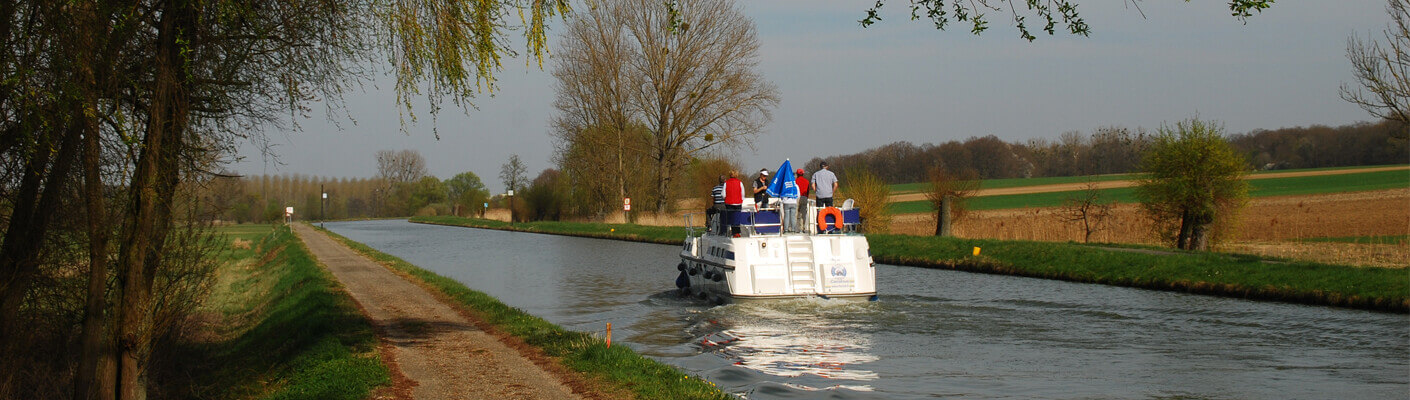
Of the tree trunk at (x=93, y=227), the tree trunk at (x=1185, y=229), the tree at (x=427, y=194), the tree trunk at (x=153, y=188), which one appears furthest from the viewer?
the tree at (x=427, y=194)

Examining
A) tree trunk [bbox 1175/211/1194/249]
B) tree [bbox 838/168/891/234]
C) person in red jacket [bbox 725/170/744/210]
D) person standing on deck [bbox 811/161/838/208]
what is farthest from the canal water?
tree [bbox 838/168/891/234]

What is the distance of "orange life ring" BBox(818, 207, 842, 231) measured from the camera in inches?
712

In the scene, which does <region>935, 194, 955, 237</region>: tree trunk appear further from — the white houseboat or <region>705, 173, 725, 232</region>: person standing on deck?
the white houseboat

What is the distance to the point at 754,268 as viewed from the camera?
693 inches

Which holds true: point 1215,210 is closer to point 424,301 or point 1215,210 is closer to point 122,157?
point 424,301

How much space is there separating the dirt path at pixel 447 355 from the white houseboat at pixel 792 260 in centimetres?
471

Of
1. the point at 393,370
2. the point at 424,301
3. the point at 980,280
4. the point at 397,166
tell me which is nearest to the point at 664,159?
the point at 980,280

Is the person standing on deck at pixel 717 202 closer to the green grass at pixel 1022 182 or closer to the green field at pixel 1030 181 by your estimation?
the green field at pixel 1030 181

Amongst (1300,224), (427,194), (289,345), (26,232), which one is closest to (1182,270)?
(289,345)

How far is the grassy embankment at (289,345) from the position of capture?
34.4 ft

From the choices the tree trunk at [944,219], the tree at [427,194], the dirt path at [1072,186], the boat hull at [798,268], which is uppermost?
the tree at [427,194]

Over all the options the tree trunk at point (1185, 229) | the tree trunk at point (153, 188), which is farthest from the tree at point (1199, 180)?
the tree trunk at point (153, 188)

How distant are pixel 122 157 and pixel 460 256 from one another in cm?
3041

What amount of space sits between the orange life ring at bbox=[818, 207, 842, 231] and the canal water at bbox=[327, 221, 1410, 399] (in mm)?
1446
